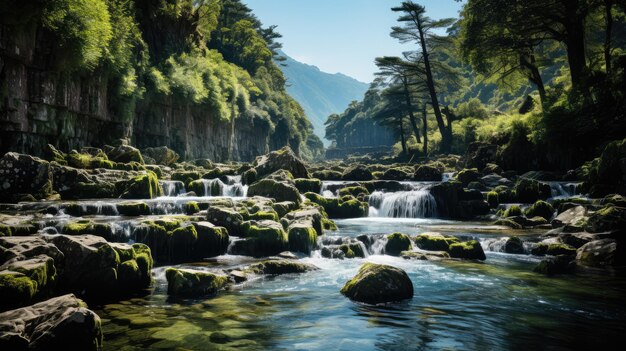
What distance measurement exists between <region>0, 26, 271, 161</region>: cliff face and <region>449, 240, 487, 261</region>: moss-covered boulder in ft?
72.0

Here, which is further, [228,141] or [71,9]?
[228,141]

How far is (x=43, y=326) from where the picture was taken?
5355mm

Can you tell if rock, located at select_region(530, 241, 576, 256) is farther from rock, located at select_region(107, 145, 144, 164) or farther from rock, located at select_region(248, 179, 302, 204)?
rock, located at select_region(107, 145, 144, 164)

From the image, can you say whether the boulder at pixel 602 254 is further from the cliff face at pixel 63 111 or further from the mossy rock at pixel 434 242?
the cliff face at pixel 63 111

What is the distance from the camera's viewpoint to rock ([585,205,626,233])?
1291 centimetres

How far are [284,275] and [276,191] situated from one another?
1170cm

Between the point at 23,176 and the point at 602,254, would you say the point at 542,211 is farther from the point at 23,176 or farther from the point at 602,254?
the point at 23,176

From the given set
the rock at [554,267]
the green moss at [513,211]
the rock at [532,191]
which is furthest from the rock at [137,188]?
the rock at [532,191]

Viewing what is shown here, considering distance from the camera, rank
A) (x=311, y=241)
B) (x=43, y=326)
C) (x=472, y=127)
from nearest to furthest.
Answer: (x=43, y=326) → (x=311, y=241) → (x=472, y=127)

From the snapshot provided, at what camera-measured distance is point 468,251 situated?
12.9 metres

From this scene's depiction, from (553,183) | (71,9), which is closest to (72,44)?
(71,9)

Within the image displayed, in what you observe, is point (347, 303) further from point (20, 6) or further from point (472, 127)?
point (472, 127)

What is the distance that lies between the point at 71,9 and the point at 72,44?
2.05 meters

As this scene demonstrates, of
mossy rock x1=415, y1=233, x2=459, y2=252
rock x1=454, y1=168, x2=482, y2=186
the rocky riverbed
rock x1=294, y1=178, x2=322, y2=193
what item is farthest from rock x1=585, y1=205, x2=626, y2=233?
rock x1=294, y1=178, x2=322, y2=193
